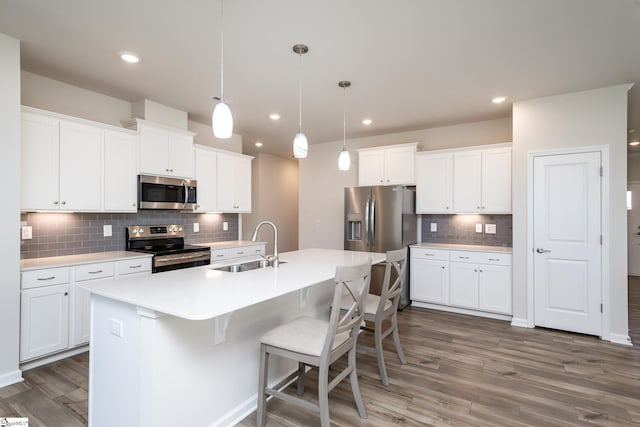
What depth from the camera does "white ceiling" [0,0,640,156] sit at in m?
2.18

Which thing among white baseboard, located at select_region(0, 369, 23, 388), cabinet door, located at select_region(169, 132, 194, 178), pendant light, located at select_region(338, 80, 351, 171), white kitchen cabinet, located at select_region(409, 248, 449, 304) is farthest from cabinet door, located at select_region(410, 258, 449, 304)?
white baseboard, located at select_region(0, 369, 23, 388)

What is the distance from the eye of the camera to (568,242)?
363 centimetres

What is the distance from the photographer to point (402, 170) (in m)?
4.97

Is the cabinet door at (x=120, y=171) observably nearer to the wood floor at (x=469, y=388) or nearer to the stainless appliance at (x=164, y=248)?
the stainless appliance at (x=164, y=248)

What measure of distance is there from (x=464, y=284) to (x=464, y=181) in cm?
139

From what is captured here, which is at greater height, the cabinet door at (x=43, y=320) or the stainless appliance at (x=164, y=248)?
the stainless appliance at (x=164, y=248)

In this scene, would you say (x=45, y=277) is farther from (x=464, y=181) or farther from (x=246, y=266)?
(x=464, y=181)

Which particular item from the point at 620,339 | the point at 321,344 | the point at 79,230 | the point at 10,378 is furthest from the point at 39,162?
the point at 620,339

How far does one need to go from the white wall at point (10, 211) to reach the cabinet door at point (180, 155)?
1540 mm

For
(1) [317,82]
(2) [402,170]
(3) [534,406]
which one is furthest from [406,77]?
(3) [534,406]

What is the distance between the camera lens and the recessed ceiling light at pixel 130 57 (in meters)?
2.77

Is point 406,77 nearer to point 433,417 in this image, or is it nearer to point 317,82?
point 317,82

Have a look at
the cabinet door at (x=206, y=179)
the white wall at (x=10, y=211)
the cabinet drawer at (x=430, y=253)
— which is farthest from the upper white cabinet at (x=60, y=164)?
the cabinet drawer at (x=430, y=253)

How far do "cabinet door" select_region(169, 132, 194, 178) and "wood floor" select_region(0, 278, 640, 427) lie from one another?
220 centimetres
